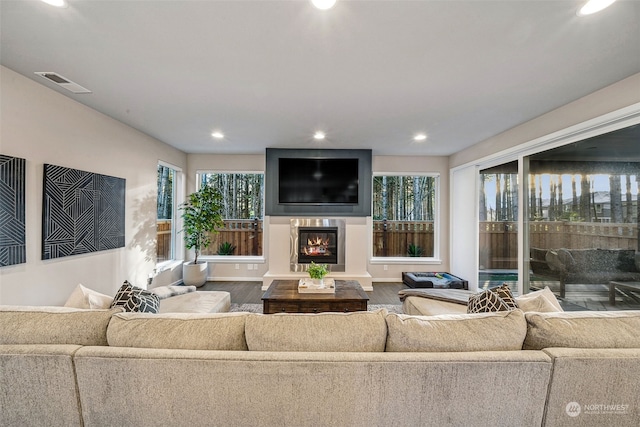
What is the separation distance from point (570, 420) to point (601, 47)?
2393 mm

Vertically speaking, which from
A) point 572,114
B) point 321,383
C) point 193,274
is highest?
point 572,114

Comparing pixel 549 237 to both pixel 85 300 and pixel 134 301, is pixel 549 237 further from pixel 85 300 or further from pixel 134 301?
pixel 85 300

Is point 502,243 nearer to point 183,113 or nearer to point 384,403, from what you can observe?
point 384,403

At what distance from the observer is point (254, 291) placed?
4918 mm

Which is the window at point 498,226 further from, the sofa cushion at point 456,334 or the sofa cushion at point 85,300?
the sofa cushion at point 85,300

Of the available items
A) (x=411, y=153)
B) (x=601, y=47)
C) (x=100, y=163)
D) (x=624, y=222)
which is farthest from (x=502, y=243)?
(x=100, y=163)

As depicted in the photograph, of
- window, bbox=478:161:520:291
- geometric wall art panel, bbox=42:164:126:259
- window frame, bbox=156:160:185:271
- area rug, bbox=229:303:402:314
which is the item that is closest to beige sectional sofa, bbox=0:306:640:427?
geometric wall art panel, bbox=42:164:126:259

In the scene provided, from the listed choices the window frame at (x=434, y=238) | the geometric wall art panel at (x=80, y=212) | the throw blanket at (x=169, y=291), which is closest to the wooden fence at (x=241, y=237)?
the geometric wall art panel at (x=80, y=212)

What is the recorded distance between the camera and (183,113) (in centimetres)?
335

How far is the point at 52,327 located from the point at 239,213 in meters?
4.61

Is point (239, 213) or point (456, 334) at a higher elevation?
point (239, 213)

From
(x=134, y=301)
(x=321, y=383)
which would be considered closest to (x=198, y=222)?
(x=134, y=301)

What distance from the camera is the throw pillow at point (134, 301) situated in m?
1.92

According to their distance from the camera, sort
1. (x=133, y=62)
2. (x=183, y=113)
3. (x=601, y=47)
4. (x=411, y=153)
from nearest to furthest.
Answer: (x=601, y=47) → (x=133, y=62) → (x=183, y=113) → (x=411, y=153)
